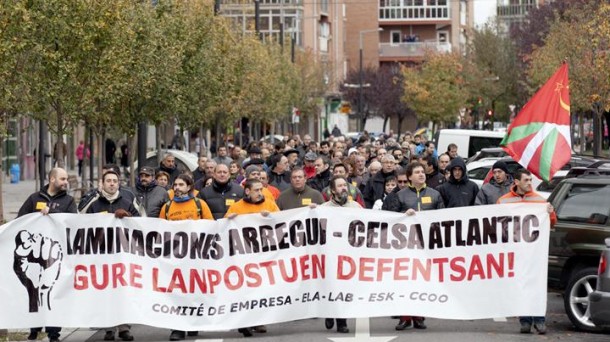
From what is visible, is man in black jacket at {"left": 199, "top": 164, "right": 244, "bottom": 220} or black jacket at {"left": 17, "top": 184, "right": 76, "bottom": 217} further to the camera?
man in black jacket at {"left": 199, "top": 164, "right": 244, "bottom": 220}

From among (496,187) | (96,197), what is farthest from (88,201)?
(496,187)

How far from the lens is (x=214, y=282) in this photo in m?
14.1

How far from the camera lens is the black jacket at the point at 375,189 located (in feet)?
64.8

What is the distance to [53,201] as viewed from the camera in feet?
46.9

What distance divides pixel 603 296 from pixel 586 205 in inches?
78.5

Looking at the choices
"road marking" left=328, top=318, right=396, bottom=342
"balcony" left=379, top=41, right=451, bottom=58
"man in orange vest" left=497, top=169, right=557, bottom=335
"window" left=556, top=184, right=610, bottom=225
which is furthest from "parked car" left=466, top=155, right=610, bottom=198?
"balcony" left=379, top=41, right=451, bottom=58

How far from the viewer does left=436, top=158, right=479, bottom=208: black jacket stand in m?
17.4

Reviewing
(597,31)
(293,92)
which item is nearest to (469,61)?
(293,92)

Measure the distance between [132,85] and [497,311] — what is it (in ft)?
43.7

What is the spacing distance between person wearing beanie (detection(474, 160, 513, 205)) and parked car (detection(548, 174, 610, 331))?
2.09 meters

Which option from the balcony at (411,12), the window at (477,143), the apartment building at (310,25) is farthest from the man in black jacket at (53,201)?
the balcony at (411,12)

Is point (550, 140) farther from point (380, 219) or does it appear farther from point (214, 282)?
point (214, 282)

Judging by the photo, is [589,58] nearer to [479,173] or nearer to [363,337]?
[479,173]

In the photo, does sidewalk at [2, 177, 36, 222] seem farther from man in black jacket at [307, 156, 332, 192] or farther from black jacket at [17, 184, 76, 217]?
black jacket at [17, 184, 76, 217]
